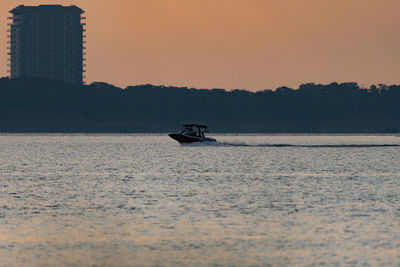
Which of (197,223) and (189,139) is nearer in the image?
(197,223)

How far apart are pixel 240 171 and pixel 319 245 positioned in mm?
64908

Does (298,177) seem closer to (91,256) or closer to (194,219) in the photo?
(194,219)

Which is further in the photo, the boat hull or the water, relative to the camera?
the boat hull

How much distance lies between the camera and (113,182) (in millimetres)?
79750

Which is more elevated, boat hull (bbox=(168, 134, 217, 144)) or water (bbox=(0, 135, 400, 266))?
boat hull (bbox=(168, 134, 217, 144))

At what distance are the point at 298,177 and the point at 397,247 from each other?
A: 52815 millimetres

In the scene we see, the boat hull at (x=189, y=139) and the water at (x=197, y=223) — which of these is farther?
the boat hull at (x=189, y=139)

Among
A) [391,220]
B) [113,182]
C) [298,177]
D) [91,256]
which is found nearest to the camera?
[91,256]

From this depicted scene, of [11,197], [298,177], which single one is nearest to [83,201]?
[11,197]

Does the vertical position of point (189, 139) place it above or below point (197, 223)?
above

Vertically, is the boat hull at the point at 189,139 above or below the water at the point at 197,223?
above

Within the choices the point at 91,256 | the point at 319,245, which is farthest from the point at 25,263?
the point at 319,245

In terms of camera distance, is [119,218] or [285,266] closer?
[285,266]

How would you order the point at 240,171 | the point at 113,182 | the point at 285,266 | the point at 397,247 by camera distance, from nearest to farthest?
the point at 285,266 → the point at 397,247 → the point at 113,182 → the point at 240,171
